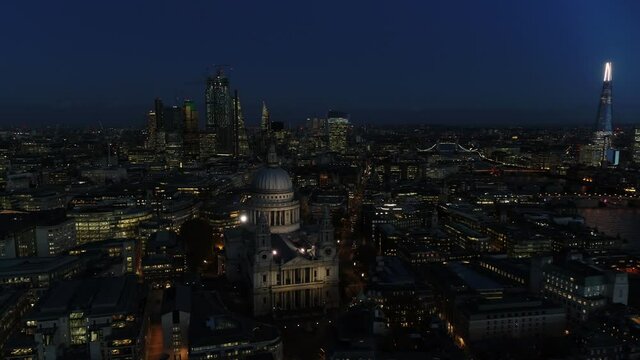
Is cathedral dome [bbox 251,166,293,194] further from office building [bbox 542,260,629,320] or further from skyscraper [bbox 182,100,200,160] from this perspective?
Answer: skyscraper [bbox 182,100,200,160]

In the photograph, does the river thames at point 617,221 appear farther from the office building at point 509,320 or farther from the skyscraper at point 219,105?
the skyscraper at point 219,105

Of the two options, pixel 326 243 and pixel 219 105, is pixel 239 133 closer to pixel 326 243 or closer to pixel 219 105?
pixel 219 105

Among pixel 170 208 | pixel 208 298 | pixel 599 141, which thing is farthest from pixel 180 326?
pixel 599 141

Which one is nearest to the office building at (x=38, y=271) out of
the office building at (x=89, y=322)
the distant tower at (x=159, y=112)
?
the office building at (x=89, y=322)

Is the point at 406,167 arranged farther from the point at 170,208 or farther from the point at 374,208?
the point at 170,208

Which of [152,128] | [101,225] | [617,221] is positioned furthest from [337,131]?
[101,225]

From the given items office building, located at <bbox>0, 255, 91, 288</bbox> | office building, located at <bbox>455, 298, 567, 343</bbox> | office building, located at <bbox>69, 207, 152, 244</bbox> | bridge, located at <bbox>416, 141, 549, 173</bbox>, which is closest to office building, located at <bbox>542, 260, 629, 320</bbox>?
office building, located at <bbox>455, 298, 567, 343</bbox>
